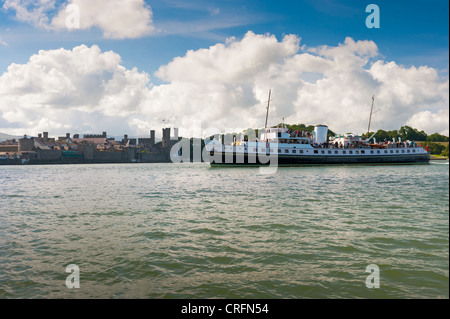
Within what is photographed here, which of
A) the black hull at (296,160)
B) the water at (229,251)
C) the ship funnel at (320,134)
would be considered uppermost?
the ship funnel at (320,134)

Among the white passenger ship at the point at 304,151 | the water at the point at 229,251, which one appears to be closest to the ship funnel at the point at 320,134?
the white passenger ship at the point at 304,151

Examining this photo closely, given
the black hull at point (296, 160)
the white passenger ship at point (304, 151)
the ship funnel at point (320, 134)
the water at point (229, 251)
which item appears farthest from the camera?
the ship funnel at point (320, 134)

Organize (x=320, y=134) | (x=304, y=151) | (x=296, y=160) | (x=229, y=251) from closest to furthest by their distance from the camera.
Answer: (x=229, y=251), (x=296, y=160), (x=304, y=151), (x=320, y=134)

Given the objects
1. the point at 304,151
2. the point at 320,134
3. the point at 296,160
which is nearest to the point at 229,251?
the point at 296,160

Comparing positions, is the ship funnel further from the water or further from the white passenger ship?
the water

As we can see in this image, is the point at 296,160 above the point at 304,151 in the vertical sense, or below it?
below

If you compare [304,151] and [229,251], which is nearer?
[229,251]

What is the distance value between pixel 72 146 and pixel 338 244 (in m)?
139

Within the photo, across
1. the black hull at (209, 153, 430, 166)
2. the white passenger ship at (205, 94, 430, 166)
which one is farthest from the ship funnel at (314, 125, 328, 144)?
the black hull at (209, 153, 430, 166)

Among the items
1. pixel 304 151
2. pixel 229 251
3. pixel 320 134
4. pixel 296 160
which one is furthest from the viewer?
pixel 320 134

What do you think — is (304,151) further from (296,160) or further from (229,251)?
(229,251)

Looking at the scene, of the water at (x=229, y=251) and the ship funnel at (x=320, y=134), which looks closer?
the water at (x=229, y=251)

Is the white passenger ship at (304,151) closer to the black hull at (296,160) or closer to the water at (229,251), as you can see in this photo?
the black hull at (296,160)
